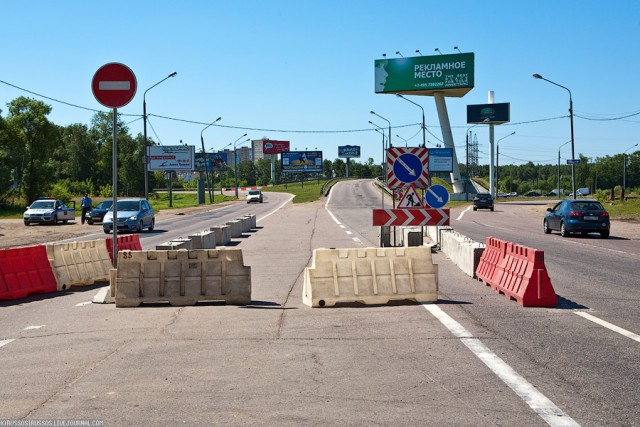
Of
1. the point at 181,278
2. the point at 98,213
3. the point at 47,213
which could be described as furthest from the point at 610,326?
the point at 47,213

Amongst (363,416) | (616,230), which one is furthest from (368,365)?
(616,230)

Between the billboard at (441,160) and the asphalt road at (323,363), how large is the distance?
Result: 8542cm

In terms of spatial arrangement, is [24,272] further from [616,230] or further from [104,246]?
[616,230]

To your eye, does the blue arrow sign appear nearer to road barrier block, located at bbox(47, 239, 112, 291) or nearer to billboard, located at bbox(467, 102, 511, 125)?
road barrier block, located at bbox(47, 239, 112, 291)

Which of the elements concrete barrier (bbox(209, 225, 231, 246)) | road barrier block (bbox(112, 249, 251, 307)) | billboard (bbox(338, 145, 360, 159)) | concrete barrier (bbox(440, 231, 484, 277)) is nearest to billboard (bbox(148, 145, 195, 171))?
concrete barrier (bbox(209, 225, 231, 246))

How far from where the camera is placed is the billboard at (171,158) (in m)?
90.6

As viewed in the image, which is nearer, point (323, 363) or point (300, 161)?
point (323, 363)

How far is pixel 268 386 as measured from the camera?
6.27 meters

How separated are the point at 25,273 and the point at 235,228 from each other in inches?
668

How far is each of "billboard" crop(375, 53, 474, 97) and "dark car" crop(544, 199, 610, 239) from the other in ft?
187

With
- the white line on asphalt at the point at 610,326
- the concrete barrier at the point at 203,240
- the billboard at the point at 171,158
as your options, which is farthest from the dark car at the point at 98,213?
the billboard at the point at 171,158

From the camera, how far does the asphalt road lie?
5566mm

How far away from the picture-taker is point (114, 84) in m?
10.7

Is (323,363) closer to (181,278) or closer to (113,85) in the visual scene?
(181,278)
